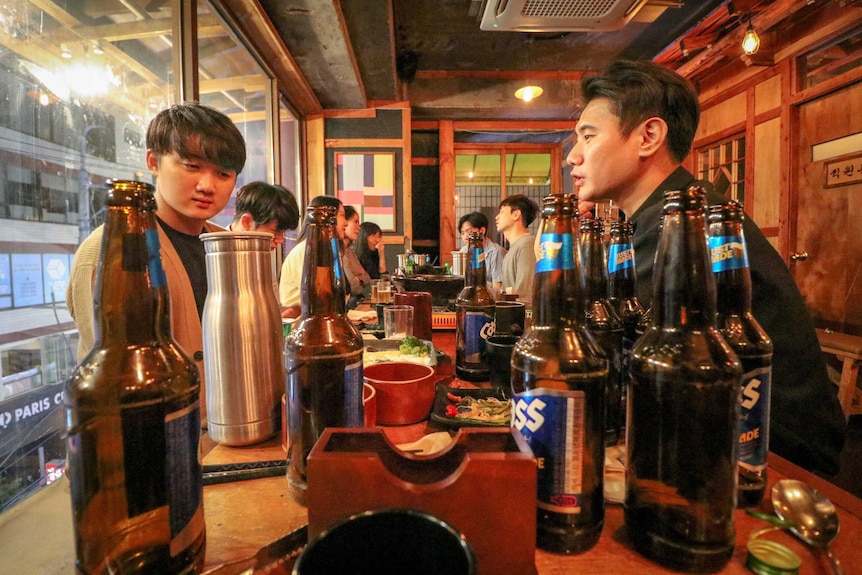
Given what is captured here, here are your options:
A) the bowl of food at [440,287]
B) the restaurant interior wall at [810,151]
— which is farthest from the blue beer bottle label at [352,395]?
the restaurant interior wall at [810,151]

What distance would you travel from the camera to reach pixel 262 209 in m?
2.57

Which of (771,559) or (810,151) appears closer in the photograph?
(771,559)

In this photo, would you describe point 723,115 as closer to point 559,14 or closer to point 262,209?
point 559,14

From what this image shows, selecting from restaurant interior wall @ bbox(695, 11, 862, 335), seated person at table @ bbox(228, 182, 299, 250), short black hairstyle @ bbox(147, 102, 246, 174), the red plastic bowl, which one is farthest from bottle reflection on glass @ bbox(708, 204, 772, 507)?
restaurant interior wall @ bbox(695, 11, 862, 335)

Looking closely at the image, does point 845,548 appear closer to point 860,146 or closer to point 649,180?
point 649,180

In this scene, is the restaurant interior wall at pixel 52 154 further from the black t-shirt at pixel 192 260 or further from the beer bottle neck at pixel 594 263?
the beer bottle neck at pixel 594 263

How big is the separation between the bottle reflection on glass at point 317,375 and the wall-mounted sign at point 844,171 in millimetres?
4827

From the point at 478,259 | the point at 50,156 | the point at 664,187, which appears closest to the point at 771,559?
the point at 478,259

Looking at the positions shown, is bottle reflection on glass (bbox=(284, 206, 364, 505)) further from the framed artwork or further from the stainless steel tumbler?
the framed artwork

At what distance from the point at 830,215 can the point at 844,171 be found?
38 cm

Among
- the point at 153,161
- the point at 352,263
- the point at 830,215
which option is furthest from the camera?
the point at 352,263

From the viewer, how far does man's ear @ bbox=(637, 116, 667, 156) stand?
1.48 meters

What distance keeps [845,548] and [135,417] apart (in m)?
0.81

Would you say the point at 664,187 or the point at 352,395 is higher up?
the point at 664,187
